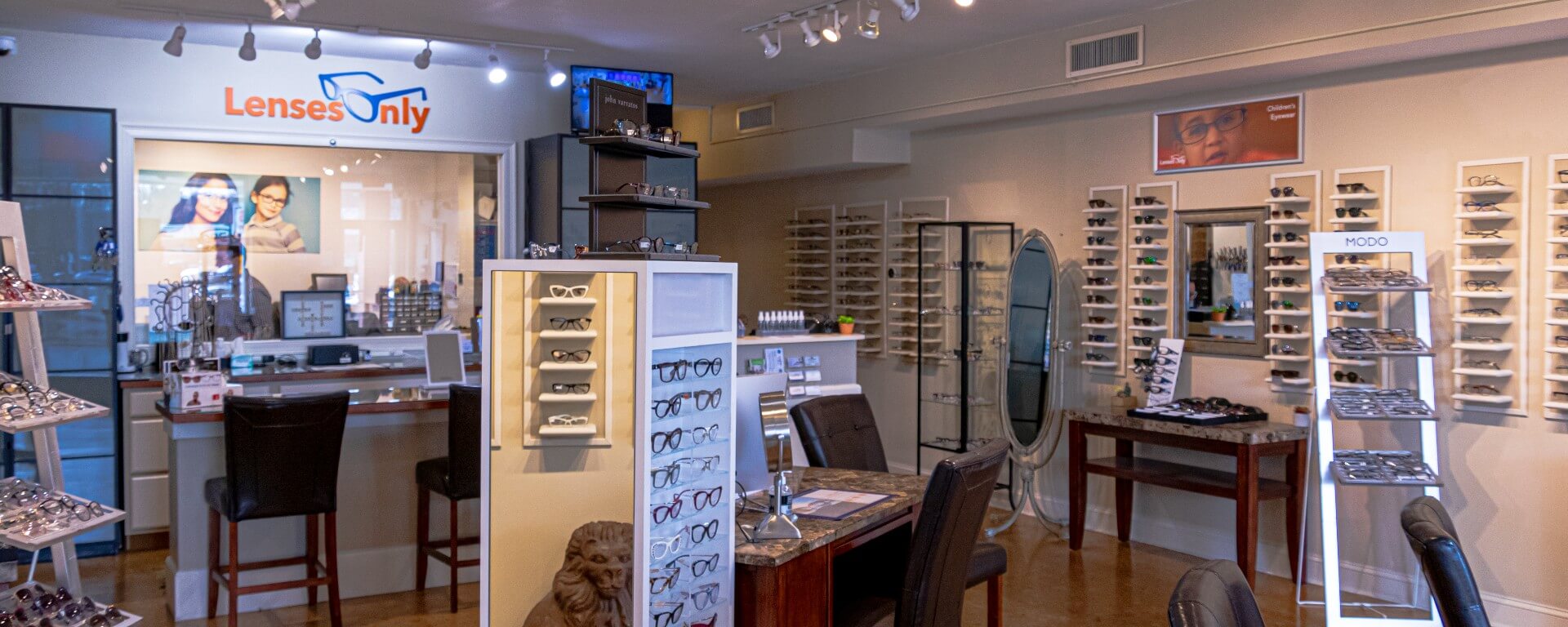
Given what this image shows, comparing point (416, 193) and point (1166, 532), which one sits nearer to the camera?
point (1166, 532)

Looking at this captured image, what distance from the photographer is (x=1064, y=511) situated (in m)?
6.98

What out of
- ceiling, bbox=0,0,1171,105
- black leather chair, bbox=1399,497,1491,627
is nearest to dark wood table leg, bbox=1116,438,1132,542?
ceiling, bbox=0,0,1171,105

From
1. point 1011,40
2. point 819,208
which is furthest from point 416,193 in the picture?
point 1011,40

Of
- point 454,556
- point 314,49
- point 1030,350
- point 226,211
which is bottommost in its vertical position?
point 454,556

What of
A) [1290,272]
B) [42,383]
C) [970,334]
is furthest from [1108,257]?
[42,383]

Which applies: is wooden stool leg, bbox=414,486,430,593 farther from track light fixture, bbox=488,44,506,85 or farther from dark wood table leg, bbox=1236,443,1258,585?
dark wood table leg, bbox=1236,443,1258,585

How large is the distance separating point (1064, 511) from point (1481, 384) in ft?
8.54

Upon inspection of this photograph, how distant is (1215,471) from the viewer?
18.9 ft

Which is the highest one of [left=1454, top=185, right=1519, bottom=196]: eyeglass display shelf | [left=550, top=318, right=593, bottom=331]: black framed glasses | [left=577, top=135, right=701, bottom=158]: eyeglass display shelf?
[left=1454, top=185, right=1519, bottom=196]: eyeglass display shelf

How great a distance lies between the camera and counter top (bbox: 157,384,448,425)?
4.88 meters

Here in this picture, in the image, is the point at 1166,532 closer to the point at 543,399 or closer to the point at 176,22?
the point at 543,399

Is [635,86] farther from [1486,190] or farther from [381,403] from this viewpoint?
[1486,190]

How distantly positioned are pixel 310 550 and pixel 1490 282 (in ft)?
17.4

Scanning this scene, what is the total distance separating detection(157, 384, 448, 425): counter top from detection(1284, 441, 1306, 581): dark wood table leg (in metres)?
4.08
